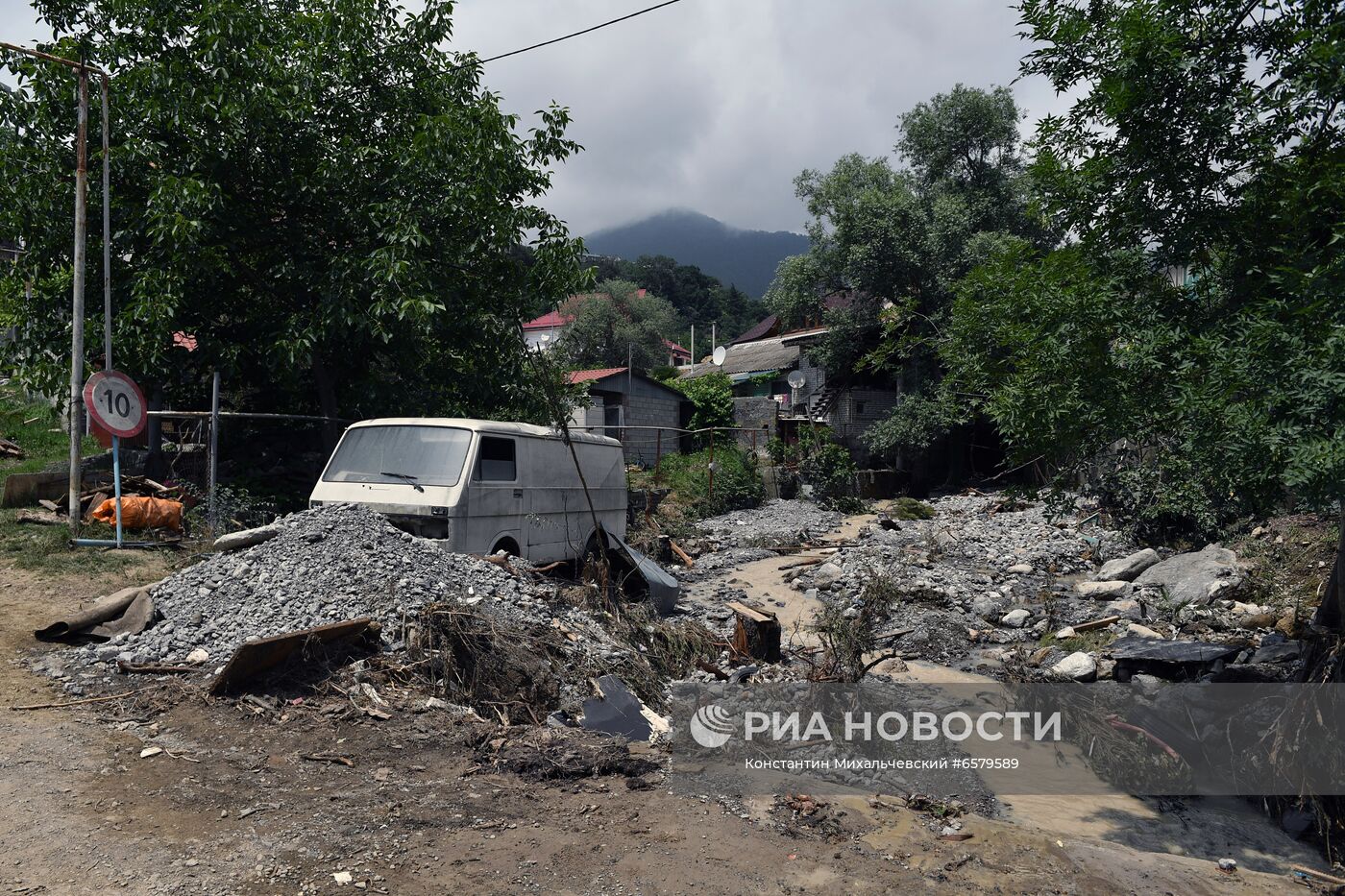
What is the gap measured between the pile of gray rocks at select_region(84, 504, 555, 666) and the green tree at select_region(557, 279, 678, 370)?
35185mm

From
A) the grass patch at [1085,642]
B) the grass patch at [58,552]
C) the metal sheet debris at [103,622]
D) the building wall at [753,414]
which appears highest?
the building wall at [753,414]

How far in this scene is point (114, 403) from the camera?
27.8 ft

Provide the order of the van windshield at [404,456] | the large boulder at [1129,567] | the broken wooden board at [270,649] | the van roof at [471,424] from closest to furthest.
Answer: the broken wooden board at [270,649] < the van windshield at [404,456] < the van roof at [471,424] < the large boulder at [1129,567]

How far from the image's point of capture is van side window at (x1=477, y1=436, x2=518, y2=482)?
26.9 ft

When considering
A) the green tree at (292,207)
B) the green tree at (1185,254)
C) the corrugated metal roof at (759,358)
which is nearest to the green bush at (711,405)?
the corrugated metal roof at (759,358)

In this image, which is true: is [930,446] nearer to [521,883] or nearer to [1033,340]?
[1033,340]

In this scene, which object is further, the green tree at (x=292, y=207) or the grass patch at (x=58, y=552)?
the green tree at (x=292, y=207)

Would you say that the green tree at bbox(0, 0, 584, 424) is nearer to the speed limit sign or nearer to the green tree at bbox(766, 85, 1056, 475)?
the speed limit sign

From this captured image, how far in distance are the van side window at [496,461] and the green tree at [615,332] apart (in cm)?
3367

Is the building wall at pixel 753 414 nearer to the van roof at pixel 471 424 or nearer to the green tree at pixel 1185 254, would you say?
the van roof at pixel 471 424

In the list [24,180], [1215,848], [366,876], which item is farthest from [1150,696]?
[24,180]

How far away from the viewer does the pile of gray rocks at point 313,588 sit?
603 centimetres

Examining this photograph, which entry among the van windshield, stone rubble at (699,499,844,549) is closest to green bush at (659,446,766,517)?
stone rubble at (699,499,844,549)

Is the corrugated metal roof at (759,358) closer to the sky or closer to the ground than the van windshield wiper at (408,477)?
closer to the sky
